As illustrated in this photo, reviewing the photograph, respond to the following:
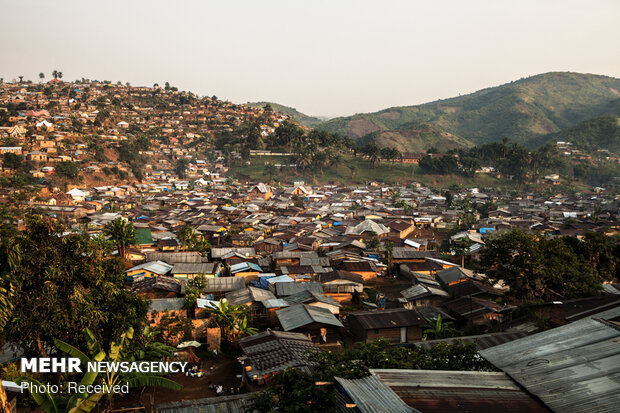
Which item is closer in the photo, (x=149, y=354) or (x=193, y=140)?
(x=149, y=354)

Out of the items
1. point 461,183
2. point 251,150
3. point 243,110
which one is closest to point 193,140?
point 251,150

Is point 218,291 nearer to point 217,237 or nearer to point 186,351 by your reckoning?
point 186,351

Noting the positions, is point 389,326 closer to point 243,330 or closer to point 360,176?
point 243,330

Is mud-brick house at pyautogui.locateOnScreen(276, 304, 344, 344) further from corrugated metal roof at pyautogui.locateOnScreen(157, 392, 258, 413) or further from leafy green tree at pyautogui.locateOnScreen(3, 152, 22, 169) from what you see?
leafy green tree at pyautogui.locateOnScreen(3, 152, 22, 169)

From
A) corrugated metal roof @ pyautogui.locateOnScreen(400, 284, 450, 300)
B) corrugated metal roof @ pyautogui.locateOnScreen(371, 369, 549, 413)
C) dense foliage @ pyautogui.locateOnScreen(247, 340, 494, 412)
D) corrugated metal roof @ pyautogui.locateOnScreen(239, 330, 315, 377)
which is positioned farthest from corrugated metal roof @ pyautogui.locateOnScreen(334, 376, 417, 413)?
corrugated metal roof @ pyautogui.locateOnScreen(400, 284, 450, 300)

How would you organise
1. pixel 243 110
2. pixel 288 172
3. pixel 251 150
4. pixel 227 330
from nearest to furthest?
1. pixel 227 330
2. pixel 288 172
3. pixel 251 150
4. pixel 243 110

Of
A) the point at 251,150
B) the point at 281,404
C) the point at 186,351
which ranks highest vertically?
the point at 251,150

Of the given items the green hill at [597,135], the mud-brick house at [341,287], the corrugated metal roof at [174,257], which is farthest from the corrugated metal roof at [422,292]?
the green hill at [597,135]
